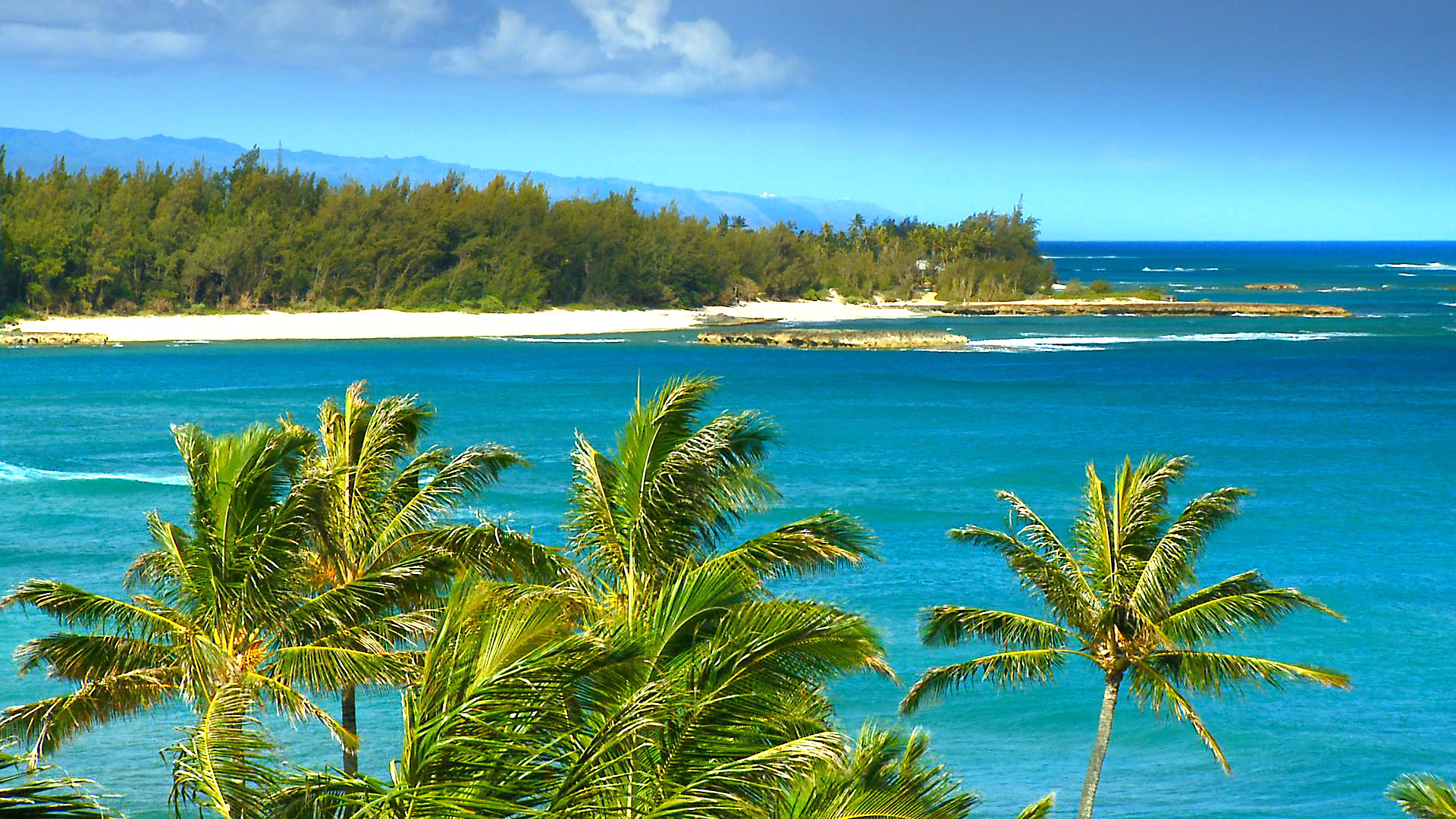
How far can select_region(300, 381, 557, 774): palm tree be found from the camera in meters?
13.9

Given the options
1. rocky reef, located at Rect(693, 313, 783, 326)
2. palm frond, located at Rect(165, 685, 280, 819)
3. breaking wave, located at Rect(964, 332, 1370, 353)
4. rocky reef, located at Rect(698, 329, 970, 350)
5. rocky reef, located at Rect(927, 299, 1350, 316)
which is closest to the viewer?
palm frond, located at Rect(165, 685, 280, 819)

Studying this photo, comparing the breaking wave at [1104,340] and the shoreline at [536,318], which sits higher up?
the shoreline at [536,318]

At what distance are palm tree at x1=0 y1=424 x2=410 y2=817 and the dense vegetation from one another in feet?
306

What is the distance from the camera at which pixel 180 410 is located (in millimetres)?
61375

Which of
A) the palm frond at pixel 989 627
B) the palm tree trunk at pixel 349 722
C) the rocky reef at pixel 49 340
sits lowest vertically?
the rocky reef at pixel 49 340

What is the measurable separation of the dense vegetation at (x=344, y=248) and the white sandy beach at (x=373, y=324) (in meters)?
3.04

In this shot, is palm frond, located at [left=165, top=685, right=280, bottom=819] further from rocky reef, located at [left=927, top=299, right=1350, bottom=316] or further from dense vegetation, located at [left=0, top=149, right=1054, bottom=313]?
rocky reef, located at [left=927, top=299, right=1350, bottom=316]

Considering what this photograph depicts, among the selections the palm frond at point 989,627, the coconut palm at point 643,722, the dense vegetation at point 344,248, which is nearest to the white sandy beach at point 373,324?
the dense vegetation at point 344,248

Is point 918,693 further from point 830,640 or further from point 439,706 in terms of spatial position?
point 439,706

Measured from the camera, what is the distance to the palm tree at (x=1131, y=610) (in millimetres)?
14555

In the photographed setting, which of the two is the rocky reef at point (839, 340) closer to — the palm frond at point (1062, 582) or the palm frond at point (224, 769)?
the palm frond at point (1062, 582)

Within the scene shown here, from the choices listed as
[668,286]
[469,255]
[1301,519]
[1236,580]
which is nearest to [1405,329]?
[668,286]

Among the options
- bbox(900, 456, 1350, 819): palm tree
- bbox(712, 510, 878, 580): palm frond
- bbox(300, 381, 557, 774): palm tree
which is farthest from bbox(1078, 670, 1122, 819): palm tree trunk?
bbox(300, 381, 557, 774): palm tree

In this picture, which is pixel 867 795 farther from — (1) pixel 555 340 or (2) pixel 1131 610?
(1) pixel 555 340
